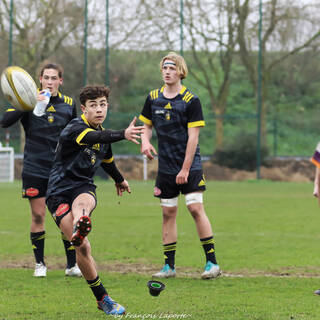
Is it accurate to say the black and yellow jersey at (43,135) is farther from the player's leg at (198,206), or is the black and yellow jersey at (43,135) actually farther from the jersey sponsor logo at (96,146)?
the jersey sponsor logo at (96,146)

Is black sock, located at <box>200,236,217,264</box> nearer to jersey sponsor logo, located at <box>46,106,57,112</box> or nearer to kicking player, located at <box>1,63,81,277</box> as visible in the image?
kicking player, located at <box>1,63,81,277</box>

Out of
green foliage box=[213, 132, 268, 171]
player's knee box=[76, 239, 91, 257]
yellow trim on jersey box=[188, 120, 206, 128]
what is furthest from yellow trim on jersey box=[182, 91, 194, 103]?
green foliage box=[213, 132, 268, 171]

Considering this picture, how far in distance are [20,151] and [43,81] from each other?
19861 mm

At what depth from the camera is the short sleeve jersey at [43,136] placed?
7168mm

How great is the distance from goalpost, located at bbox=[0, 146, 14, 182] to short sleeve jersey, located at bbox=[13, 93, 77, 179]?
61.1ft

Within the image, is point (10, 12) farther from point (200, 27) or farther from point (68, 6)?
point (200, 27)

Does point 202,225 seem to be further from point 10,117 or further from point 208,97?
point 208,97

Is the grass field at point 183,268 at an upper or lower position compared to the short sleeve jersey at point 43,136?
lower

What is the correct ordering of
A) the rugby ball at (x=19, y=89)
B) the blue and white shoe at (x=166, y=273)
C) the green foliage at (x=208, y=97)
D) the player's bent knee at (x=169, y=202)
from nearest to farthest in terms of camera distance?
the rugby ball at (x=19, y=89) → the blue and white shoe at (x=166, y=273) → the player's bent knee at (x=169, y=202) → the green foliage at (x=208, y=97)

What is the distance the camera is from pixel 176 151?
23.3ft

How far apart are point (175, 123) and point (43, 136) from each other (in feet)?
4.48

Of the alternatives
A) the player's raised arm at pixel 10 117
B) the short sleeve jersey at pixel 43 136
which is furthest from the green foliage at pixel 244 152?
the player's raised arm at pixel 10 117

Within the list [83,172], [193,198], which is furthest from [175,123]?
[83,172]

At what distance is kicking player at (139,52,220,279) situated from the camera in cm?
695
